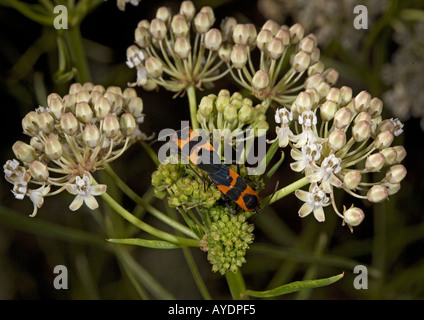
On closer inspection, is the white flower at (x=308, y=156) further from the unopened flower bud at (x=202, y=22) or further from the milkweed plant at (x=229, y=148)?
the unopened flower bud at (x=202, y=22)

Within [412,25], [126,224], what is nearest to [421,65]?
[412,25]

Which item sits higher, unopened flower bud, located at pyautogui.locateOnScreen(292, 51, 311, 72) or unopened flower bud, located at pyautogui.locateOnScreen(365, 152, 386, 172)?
unopened flower bud, located at pyautogui.locateOnScreen(292, 51, 311, 72)

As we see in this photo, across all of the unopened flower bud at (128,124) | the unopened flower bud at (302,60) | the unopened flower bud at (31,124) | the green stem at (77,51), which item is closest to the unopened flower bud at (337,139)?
the unopened flower bud at (302,60)

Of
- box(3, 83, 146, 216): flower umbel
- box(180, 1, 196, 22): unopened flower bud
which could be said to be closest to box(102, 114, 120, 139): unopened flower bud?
box(3, 83, 146, 216): flower umbel

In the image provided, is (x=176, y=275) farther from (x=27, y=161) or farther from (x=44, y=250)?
(x=27, y=161)

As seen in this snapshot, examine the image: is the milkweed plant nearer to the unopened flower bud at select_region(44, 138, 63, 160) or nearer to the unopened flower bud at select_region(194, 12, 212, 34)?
the unopened flower bud at select_region(44, 138, 63, 160)

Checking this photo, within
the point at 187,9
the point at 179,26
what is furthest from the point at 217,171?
the point at 187,9

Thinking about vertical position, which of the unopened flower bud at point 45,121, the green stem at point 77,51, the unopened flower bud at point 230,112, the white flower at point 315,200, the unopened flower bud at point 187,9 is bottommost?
the white flower at point 315,200

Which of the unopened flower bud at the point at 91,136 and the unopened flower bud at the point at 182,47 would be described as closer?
the unopened flower bud at the point at 91,136
